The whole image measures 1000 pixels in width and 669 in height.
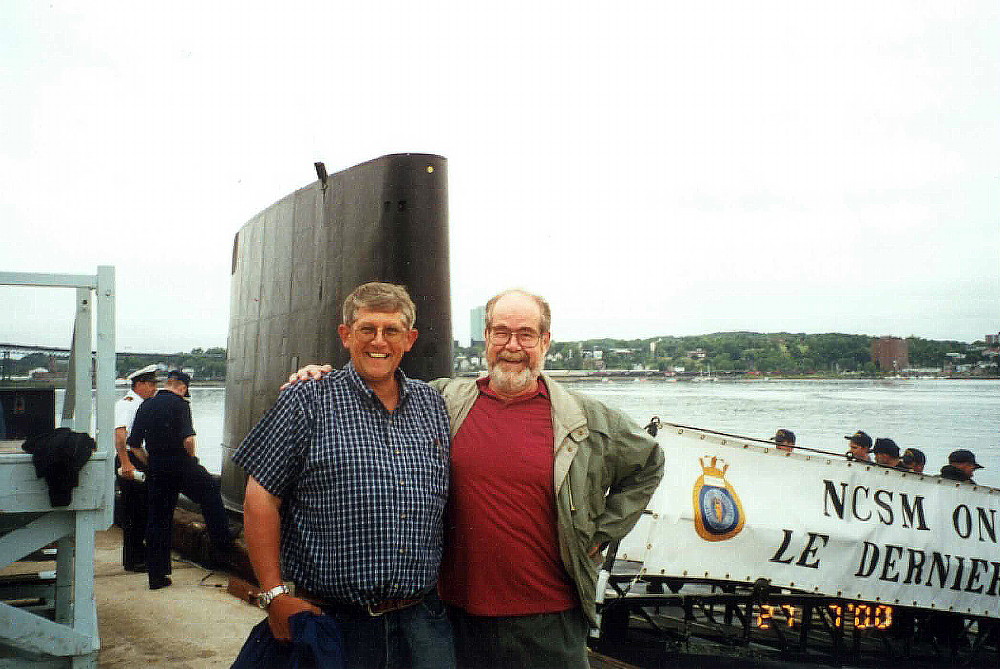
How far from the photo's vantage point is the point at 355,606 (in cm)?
223

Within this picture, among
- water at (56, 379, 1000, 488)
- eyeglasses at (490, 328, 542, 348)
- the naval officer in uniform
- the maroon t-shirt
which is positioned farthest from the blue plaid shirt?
water at (56, 379, 1000, 488)

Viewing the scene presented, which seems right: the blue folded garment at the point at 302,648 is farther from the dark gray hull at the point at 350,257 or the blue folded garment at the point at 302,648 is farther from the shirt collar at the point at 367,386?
the dark gray hull at the point at 350,257

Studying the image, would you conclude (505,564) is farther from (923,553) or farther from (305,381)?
(923,553)

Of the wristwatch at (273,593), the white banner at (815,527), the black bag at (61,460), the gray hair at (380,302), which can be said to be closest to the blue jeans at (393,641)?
the wristwatch at (273,593)

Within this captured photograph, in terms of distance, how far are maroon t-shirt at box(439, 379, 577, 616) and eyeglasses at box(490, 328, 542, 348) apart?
0.35 metres

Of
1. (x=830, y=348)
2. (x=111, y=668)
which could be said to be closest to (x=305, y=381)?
(x=111, y=668)

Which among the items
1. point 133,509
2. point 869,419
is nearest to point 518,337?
point 133,509

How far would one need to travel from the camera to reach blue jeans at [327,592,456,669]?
7.30ft

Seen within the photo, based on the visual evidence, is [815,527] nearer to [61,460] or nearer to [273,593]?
[273,593]

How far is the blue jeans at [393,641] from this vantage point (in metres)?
2.23

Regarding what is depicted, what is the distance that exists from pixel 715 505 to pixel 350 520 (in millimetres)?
4348

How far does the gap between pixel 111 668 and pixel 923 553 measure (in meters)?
6.17

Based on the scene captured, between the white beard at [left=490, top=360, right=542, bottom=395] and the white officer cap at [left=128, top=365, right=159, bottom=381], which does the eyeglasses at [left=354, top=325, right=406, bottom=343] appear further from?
the white officer cap at [left=128, top=365, right=159, bottom=381]

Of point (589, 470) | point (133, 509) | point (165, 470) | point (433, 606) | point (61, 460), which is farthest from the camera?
point (133, 509)
